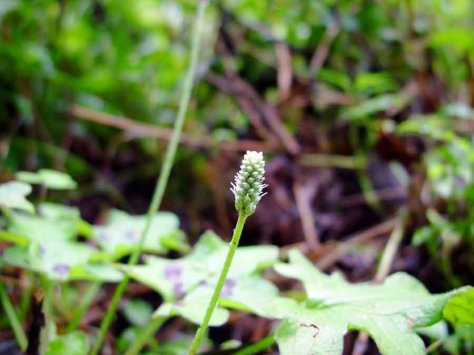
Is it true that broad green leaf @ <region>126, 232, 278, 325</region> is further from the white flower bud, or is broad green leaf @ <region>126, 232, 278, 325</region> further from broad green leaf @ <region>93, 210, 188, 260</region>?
the white flower bud

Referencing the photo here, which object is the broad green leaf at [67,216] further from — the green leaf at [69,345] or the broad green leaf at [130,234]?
the green leaf at [69,345]

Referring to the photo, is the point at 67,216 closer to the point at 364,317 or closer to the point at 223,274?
the point at 223,274

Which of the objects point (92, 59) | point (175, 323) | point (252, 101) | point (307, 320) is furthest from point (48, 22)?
point (307, 320)

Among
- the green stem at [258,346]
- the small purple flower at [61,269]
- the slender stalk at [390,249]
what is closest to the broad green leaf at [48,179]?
the small purple flower at [61,269]

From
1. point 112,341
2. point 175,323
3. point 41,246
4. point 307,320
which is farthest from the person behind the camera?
point 175,323

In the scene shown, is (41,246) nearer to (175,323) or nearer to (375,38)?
(175,323)
